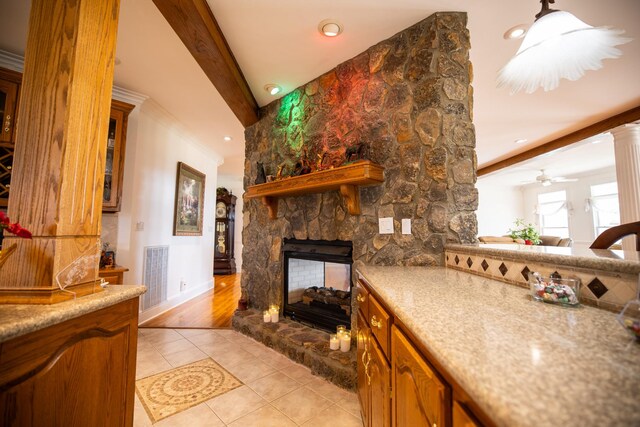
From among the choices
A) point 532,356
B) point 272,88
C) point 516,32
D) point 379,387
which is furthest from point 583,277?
point 272,88

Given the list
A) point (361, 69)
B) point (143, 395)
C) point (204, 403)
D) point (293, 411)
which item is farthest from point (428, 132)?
point (143, 395)

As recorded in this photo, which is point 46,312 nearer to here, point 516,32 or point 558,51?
point 558,51

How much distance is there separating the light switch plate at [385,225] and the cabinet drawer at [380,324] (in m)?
0.76

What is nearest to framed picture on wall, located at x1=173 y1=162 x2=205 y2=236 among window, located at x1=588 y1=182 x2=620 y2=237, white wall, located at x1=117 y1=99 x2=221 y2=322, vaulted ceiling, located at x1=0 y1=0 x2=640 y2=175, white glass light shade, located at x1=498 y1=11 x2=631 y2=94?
white wall, located at x1=117 y1=99 x2=221 y2=322

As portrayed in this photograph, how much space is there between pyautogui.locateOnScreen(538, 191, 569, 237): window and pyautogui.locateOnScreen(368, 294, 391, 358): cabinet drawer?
874 cm

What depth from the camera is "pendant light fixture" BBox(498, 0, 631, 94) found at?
0.92 metres

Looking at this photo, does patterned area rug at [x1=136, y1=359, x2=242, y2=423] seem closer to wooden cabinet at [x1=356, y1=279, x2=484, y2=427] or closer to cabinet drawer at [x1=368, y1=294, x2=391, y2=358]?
wooden cabinet at [x1=356, y1=279, x2=484, y2=427]

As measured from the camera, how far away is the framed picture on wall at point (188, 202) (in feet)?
12.6

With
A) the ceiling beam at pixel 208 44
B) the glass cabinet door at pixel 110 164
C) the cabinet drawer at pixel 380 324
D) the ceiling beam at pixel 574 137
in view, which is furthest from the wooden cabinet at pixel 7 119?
the ceiling beam at pixel 574 137

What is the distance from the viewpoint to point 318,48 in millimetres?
2186

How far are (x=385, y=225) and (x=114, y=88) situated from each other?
3178 millimetres

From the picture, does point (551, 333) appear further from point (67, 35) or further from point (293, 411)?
point (67, 35)

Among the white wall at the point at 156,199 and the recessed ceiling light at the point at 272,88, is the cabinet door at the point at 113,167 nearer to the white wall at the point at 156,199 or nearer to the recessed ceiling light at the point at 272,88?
the white wall at the point at 156,199

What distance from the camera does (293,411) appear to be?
1.60 m
